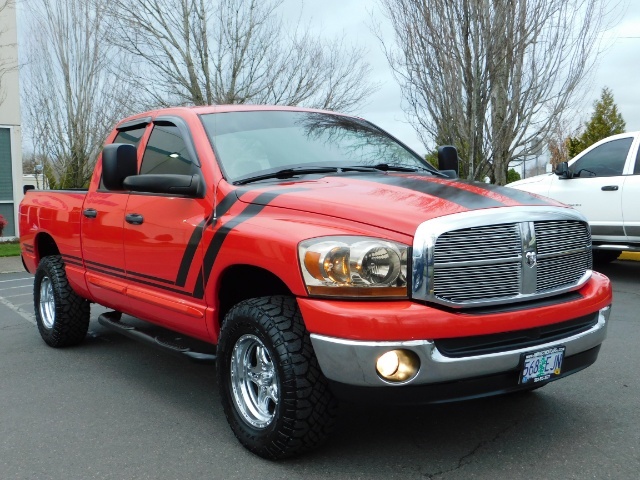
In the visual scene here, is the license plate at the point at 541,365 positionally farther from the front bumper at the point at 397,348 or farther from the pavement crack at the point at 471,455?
the pavement crack at the point at 471,455

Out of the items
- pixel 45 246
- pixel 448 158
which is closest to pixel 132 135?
pixel 45 246

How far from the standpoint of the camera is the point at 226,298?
4.20 meters

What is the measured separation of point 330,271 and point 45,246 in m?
4.29

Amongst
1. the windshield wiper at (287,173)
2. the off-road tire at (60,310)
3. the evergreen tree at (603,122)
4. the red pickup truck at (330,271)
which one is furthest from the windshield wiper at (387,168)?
the evergreen tree at (603,122)

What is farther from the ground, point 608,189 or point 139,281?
point 608,189

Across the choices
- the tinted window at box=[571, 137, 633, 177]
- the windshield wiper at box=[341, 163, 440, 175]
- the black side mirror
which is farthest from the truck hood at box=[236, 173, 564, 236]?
the black side mirror

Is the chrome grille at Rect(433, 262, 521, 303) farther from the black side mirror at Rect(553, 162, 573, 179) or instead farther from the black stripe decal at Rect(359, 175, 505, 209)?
the black side mirror at Rect(553, 162, 573, 179)

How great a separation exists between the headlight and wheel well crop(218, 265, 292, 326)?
59 cm

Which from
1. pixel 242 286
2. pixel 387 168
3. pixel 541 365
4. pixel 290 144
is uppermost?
pixel 290 144

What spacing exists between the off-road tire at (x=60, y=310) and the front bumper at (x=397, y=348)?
343 cm

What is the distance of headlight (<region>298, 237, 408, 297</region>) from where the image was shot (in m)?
3.27

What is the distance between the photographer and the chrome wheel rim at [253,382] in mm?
3701

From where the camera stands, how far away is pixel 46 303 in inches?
258

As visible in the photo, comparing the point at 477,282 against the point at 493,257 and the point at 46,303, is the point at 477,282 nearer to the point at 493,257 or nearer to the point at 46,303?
the point at 493,257
